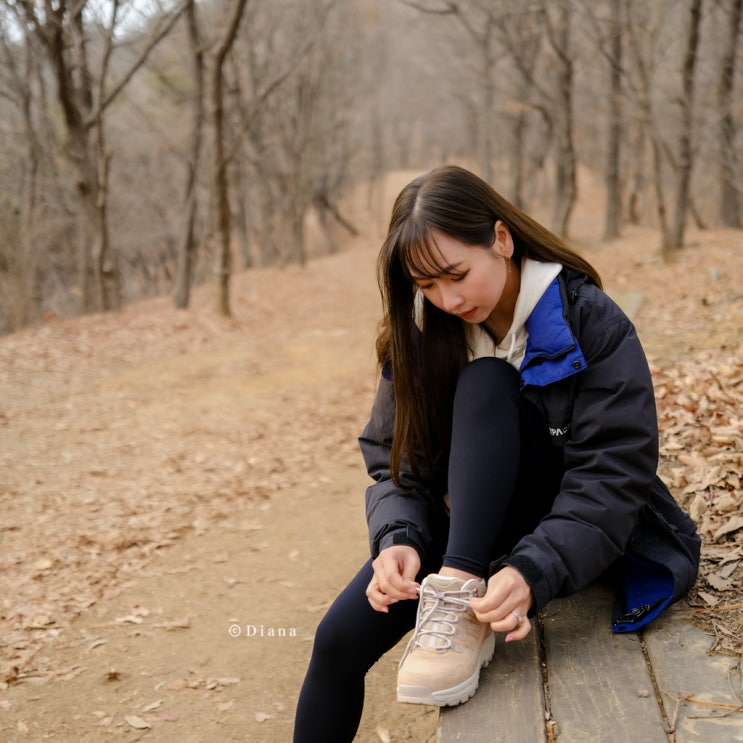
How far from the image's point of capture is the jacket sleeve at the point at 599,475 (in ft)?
6.27

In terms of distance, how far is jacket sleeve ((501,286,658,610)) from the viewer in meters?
1.91

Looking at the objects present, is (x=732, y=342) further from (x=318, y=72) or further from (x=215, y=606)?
(x=318, y=72)

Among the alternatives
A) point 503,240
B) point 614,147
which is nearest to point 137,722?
point 503,240

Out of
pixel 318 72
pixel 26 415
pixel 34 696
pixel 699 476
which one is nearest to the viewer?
pixel 34 696

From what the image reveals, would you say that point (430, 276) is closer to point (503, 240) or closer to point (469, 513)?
point (503, 240)

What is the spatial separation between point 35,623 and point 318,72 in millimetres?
18639

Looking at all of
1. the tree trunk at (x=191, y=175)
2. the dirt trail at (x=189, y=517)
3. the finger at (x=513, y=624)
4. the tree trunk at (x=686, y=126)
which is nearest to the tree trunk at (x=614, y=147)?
the tree trunk at (x=686, y=126)

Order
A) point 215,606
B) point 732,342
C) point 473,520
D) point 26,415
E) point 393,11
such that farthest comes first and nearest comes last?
point 393,11, point 26,415, point 732,342, point 215,606, point 473,520

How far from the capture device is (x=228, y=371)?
855 cm

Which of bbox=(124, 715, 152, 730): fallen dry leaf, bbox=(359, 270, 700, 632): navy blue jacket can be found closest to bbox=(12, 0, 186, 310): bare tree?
bbox=(124, 715, 152, 730): fallen dry leaf

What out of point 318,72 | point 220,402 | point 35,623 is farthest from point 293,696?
point 318,72

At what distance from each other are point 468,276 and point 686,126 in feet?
38.8

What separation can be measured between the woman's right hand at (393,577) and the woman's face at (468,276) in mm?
671

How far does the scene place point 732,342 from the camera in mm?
5461
